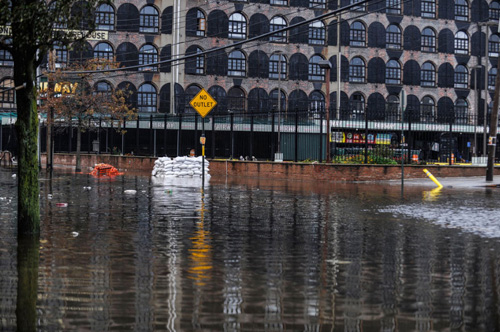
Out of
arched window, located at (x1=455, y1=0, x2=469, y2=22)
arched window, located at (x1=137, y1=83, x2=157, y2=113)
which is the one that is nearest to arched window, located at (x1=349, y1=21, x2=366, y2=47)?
arched window, located at (x1=455, y1=0, x2=469, y2=22)

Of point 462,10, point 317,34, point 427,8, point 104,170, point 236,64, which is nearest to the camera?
point 104,170

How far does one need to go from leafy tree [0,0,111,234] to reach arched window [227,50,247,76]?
52.2 metres

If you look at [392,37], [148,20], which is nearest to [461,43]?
[392,37]

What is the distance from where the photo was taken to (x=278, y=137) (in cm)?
4472

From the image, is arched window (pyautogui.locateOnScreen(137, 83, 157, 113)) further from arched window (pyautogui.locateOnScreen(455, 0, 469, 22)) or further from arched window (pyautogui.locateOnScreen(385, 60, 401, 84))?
arched window (pyautogui.locateOnScreen(455, 0, 469, 22))

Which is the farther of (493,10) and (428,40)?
(493,10)

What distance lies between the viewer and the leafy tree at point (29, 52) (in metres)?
9.55

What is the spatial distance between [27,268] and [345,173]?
22738mm

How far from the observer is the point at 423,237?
11.2 m

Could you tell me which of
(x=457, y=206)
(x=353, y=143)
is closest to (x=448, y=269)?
(x=457, y=206)

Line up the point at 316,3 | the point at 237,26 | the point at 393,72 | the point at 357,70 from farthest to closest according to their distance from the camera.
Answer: the point at 393,72 < the point at 357,70 < the point at 316,3 < the point at 237,26

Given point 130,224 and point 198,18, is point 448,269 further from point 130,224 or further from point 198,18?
point 198,18

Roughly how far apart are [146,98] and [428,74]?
27.7 m

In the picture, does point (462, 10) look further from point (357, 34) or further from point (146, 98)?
point (146, 98)
